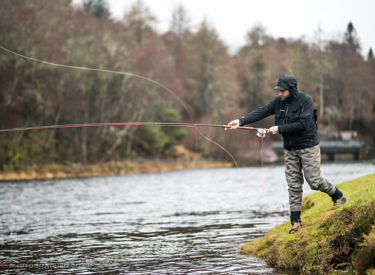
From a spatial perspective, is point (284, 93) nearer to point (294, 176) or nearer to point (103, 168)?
point (294, 176)

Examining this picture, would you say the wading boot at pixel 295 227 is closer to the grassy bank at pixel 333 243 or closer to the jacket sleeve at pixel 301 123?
the grassy bank at pixel 333 243

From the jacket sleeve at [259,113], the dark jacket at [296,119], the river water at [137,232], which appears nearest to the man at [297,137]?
the dark jacket at [296,119]

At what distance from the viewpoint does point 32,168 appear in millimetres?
38219

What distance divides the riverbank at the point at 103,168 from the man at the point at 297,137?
30379 millimetres

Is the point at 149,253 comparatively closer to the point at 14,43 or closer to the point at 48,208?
the point at 48,208

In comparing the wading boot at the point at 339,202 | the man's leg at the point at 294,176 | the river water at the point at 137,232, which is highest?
the man's leg at the point at 294,176

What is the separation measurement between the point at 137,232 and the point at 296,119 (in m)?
5.50

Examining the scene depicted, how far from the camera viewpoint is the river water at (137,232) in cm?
800

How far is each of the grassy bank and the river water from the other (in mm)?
345

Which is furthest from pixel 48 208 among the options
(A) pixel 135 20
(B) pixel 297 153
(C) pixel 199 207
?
(A) pixel 135 20

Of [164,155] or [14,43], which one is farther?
[164,155]

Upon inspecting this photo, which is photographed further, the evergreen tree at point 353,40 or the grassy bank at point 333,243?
the evergreen tree at point 353,40

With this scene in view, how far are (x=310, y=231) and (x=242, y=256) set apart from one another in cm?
152

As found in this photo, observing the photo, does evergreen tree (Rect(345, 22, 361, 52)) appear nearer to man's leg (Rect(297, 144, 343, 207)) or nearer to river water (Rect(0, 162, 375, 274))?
river water (Rect(0, 162, 375, 274))
